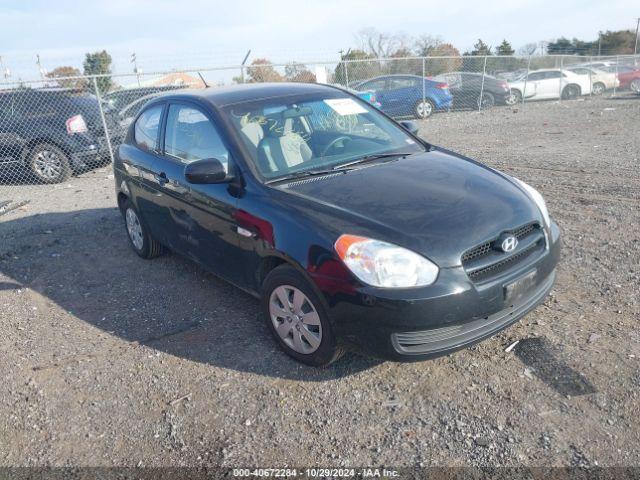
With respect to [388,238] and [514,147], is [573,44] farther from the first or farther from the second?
[388,238]

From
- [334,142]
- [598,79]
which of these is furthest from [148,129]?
[598,79]

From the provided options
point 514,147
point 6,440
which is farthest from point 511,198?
point 514,147

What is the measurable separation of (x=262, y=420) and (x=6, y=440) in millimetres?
1458

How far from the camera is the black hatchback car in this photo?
2.89m

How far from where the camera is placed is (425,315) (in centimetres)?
283

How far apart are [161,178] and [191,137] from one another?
51 cm

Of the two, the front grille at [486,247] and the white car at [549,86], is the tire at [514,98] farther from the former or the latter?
the front grille at [486,247]

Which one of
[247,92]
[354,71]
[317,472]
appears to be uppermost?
[354,71]

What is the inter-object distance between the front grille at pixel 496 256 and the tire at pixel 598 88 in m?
21.5

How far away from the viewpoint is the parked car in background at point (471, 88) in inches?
687

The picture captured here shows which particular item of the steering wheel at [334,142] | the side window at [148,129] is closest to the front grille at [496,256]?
the steering wheel at [334,142]

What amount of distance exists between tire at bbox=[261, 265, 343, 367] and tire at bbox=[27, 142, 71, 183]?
7666mm

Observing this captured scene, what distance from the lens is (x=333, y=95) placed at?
461cm

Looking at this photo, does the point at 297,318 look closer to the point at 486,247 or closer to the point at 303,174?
the point at 303,174
